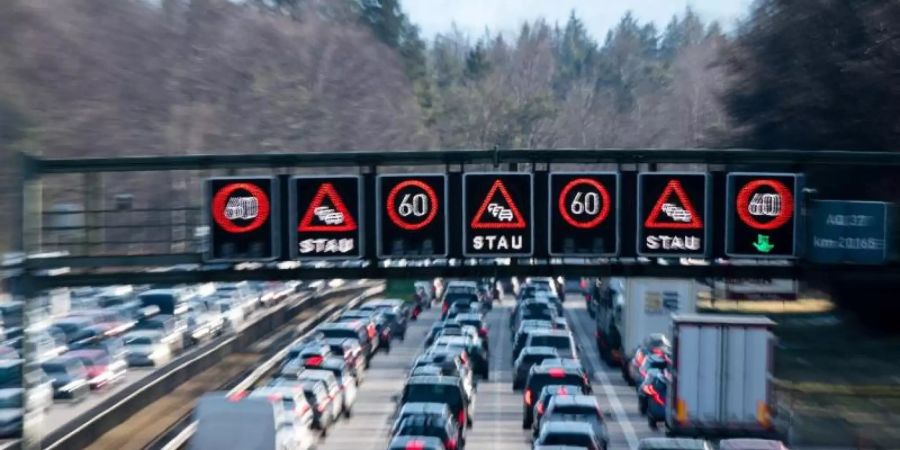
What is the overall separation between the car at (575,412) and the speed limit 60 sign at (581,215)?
6.45m

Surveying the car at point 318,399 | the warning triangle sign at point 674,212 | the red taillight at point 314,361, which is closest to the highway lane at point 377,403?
the car at point 318,399

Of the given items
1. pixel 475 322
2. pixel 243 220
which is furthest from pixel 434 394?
pixel 475 322

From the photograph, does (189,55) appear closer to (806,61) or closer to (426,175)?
(806,61)

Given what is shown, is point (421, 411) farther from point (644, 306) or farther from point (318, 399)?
point (644, 306)

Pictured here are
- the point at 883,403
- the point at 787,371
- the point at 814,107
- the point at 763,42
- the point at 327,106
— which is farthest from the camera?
the point at 327,106

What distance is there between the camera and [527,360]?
3241 cm

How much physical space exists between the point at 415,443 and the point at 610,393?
13827 mm

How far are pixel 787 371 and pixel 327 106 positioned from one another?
135 ft

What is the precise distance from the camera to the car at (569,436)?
789 inches

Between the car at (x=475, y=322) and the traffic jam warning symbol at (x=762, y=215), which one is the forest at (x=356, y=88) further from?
the traffic jam warning symbol at (x=762, y=215)

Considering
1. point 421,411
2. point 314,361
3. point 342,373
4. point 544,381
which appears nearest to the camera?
point 421,411

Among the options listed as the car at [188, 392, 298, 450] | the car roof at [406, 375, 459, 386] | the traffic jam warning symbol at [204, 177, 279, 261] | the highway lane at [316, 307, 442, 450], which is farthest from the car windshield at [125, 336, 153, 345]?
the traffic jam warning symbol at [204, 177, 279, 261]

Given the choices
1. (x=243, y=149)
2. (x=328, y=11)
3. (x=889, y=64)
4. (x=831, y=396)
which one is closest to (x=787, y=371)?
(x=831, y=396)

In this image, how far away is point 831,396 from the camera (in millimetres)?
32031
